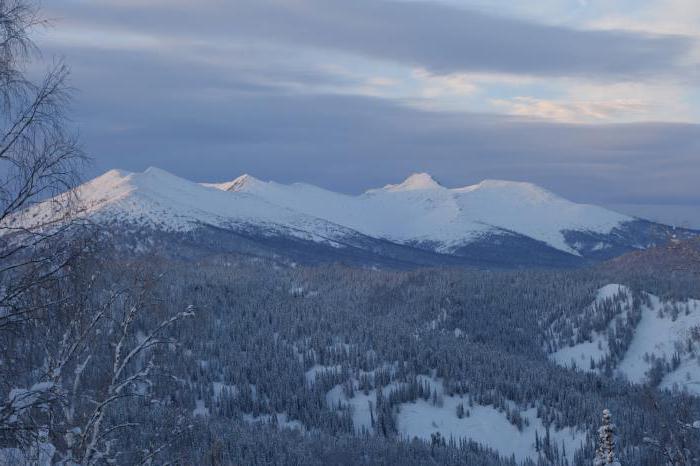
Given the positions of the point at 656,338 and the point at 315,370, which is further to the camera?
the point at 656,338

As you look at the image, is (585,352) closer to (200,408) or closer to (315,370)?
(315,370)

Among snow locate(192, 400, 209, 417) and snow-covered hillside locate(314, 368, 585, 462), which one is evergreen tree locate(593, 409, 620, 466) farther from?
snow locate(192, 400, 209, 417)

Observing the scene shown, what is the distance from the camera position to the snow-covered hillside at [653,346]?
99.1 meters

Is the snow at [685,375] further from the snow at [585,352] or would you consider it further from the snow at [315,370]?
the snow at [315,370]

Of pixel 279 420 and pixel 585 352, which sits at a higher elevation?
pixel 585 352

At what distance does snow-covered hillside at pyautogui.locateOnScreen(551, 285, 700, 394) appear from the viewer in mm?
99100

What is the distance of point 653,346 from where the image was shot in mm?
105750

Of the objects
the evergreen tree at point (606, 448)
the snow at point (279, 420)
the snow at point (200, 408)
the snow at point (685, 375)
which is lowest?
the snow at point (279, 420)

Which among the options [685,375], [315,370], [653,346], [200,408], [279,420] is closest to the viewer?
[279,420]

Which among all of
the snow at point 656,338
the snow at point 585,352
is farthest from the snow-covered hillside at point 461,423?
the snow at point 585,352

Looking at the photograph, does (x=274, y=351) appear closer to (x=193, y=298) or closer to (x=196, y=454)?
(x=193, y=298)

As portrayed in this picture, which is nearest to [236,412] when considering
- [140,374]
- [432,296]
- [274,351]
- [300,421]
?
[300,421]

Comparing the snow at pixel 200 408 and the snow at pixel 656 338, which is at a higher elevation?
the snow at pixel 656 338

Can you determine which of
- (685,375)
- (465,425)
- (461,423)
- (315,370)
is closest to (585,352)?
(685,375)
